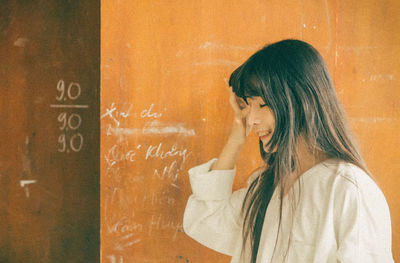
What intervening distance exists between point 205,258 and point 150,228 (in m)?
0.27

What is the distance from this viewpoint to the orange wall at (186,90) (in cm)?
111

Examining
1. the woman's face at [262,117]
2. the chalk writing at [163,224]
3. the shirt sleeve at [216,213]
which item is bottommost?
the chalk writing at [163,224]

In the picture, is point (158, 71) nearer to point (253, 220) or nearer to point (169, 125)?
point (169, 125)

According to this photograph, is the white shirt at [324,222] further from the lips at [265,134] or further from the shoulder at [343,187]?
the lips at [265,134]

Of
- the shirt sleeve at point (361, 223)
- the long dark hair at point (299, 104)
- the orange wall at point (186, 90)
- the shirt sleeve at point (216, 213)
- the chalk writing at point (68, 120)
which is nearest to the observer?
the shirt sleeve at point (361, 223)

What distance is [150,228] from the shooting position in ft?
3.82

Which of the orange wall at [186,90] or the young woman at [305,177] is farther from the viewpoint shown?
the orange wall at [186,90]

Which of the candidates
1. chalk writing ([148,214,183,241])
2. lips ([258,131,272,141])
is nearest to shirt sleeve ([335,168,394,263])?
lips ([258,131,272,141])

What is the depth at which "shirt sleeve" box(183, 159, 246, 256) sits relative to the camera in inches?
38.1

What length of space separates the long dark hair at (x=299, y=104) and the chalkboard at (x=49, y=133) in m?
0.90

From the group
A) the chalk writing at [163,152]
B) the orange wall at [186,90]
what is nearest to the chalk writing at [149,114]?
the orange wall at [186,90]

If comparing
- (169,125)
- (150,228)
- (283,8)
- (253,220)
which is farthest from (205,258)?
(283,8)

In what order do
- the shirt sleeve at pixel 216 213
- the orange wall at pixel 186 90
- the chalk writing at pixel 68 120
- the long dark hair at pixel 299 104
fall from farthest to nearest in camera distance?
the chalk writing at pixel 68 120 → the orange wall at pixel 186 90 → the shirt sleeve at pixel 216 213 → the long dark hair at pixel 299 104

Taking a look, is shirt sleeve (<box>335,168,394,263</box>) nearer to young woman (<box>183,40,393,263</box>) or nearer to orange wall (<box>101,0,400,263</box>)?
young woman (<box>183,40,393,263</box>)
